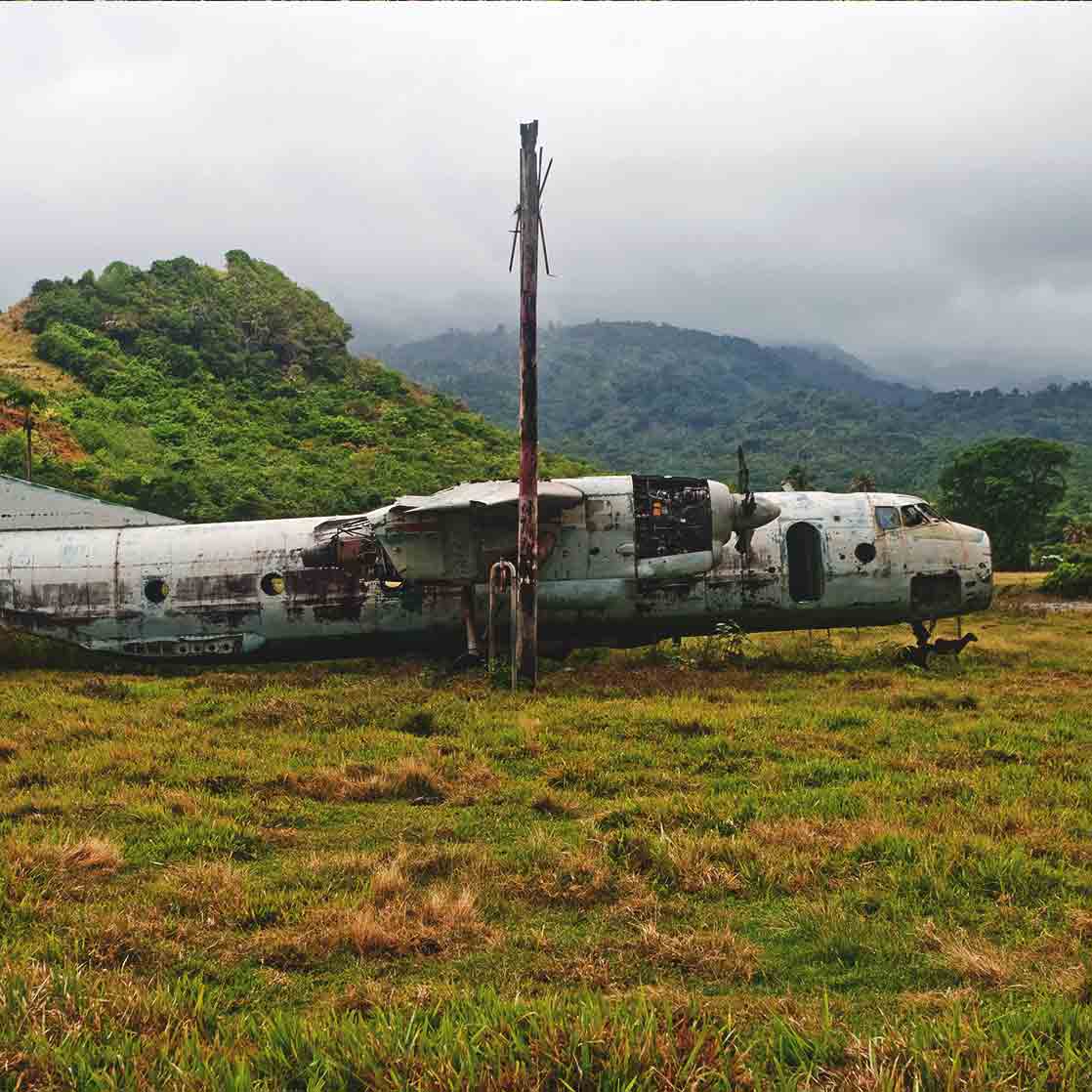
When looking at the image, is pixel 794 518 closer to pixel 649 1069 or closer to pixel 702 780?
pixel 702 780

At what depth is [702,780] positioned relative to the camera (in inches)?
356

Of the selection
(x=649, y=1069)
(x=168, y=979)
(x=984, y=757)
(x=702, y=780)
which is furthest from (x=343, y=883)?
(x=984, y=757)

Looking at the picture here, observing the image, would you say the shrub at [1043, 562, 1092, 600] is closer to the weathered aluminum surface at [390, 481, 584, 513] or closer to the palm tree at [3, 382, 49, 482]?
the weathered aluminum surface at [390, 481, 584, 513]

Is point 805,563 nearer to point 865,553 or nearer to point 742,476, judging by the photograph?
point 865,553

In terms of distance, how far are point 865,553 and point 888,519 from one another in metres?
→ 1.02

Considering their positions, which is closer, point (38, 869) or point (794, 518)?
point (38, 869)

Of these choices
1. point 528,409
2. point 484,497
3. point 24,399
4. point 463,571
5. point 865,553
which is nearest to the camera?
point 528,409

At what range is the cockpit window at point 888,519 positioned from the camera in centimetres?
1734

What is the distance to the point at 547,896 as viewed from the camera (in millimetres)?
6035

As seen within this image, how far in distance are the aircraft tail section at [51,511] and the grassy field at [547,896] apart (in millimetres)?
5794

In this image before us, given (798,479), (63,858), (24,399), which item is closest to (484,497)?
(63,858)

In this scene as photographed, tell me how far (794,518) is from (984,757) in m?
8.37

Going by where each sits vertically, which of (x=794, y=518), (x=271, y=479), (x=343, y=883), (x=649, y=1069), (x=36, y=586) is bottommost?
(x=343, y=883)

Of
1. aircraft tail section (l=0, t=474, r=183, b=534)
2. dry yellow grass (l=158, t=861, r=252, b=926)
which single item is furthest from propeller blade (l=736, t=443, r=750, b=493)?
aircraft tail section (l=0, t=474, r=183, b=534)
